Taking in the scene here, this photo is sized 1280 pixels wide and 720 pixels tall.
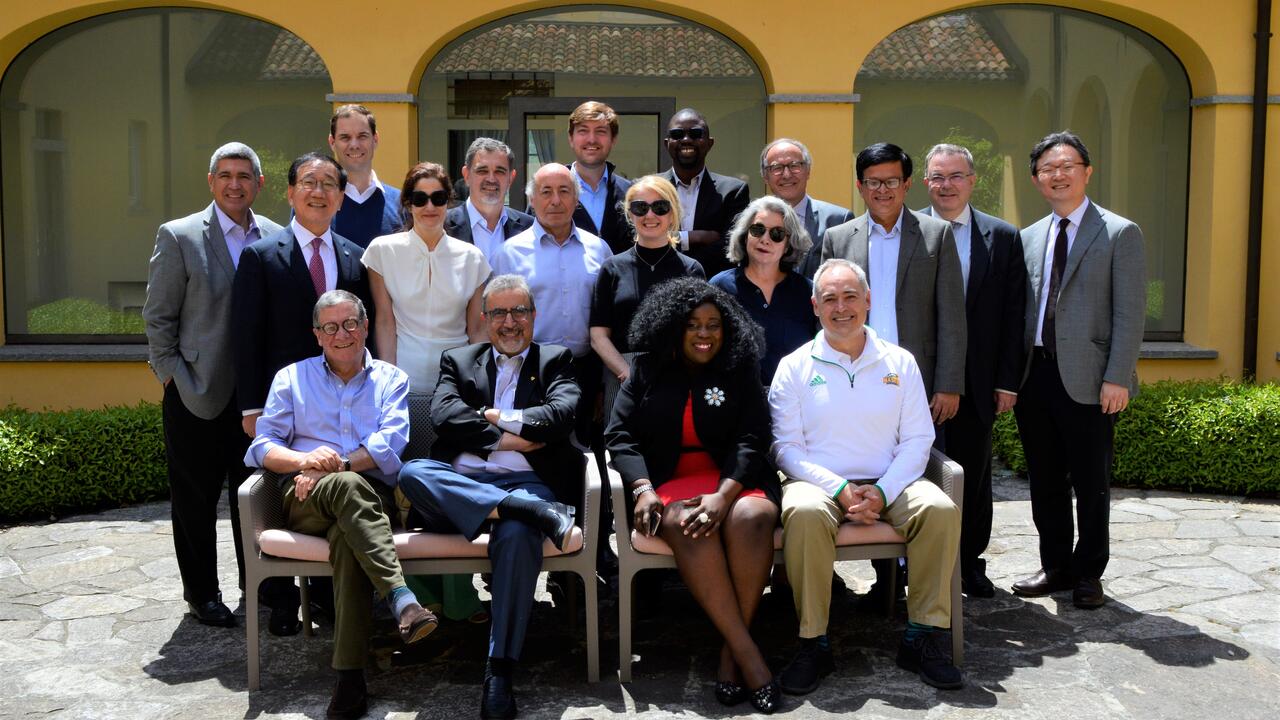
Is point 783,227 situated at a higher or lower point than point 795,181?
lower

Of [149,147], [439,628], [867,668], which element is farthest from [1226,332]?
[149,147]

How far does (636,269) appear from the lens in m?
5.13

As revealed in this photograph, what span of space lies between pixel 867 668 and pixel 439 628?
5.83ft

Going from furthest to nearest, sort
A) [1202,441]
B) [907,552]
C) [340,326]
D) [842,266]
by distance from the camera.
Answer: [1202,441] < [842,266] < [340,326] < [907,552]

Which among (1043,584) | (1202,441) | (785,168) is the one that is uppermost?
(785,168)

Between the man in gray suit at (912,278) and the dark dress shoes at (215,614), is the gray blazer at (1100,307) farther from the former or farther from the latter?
the dark dress shoes at (215,614)

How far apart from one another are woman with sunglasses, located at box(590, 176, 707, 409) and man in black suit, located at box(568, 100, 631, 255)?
21.1 inches

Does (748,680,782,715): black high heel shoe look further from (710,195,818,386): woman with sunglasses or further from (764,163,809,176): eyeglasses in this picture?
(764,163,809,176): eyeglasses

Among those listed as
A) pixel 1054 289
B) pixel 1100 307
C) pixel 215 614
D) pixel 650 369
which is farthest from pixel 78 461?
pixel 1100 307

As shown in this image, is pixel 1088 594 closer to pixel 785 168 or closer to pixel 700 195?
pixel 785 168

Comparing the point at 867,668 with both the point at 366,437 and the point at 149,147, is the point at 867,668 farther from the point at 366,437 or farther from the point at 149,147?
the point at 149,147

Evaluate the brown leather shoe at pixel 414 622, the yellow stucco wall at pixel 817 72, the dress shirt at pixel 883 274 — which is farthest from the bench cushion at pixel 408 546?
the yellow stucco wall at pixel 817 72

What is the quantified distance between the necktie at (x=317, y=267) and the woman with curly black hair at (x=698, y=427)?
4.25ft

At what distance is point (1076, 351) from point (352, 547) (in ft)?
10.2
